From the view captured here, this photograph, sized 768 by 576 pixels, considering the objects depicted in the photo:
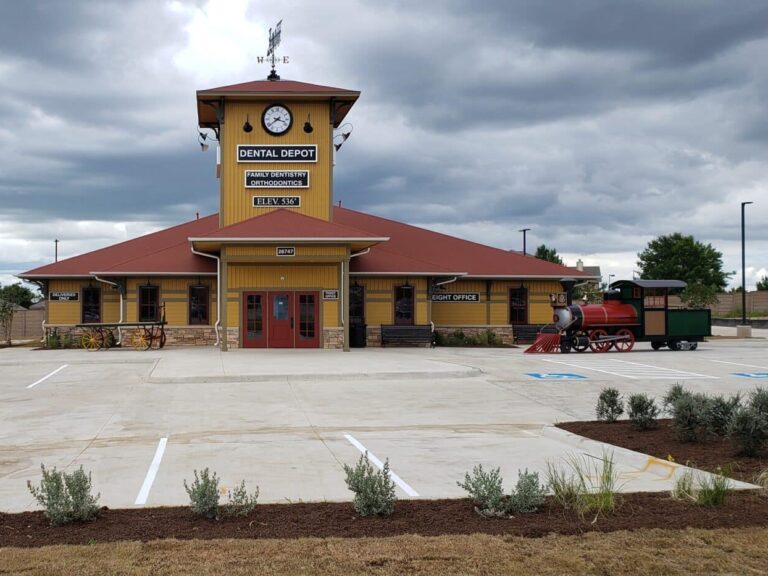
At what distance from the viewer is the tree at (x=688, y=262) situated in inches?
3440

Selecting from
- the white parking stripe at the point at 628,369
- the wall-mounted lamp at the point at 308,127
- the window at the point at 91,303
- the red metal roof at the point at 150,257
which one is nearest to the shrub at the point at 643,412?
the white parking stripe at the point at 628,369

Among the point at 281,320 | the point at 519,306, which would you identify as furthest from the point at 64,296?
the point at 519,306

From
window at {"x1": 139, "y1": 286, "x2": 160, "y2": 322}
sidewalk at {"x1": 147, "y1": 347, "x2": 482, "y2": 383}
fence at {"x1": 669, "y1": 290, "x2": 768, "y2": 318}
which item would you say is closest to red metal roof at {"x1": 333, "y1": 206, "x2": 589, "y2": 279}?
window at {"x1": 139, "y1": 286, "x2": 160, "y2": 322}

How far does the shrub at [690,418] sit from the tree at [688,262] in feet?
269

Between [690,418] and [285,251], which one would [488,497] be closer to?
[690,418]

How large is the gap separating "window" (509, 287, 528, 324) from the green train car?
452cm

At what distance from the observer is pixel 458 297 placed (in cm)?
3538

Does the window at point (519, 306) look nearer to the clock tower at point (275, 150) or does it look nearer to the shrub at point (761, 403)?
the clock tower at point (275, 150)

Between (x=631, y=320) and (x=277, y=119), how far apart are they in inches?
654

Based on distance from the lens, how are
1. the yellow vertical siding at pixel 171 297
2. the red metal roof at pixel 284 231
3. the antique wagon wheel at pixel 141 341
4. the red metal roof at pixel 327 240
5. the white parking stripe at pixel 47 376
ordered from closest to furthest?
the white parking stripe at pixel 47 376 < the red metal roof at pixel 284 231 < the red metal roof at pixel 327 240 < the antique wagon wheel at pixel 141 341 < the yellow vertical siding at pixel 171 297

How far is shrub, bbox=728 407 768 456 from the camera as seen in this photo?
340 inches

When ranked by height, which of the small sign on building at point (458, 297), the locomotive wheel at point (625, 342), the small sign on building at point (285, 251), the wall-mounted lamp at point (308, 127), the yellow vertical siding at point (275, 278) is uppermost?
the wall-mounted lamp at point (308, 127)

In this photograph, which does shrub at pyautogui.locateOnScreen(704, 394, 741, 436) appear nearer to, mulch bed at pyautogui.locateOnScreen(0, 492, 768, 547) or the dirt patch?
the dirt patch

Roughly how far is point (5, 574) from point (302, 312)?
23.8 metres
